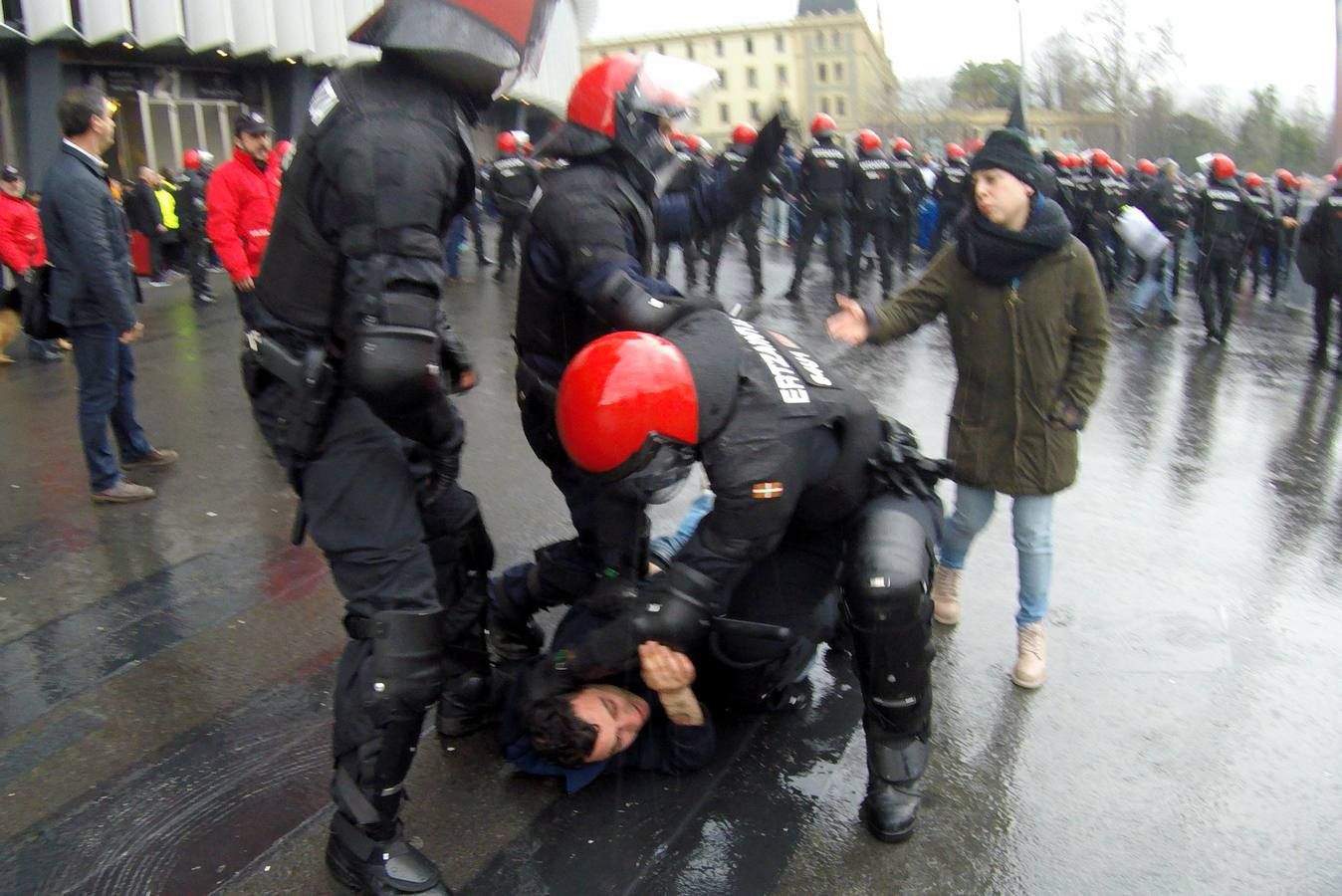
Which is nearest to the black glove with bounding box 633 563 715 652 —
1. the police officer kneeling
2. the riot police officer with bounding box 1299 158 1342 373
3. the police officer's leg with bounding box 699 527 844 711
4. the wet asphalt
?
the police officer kneeling

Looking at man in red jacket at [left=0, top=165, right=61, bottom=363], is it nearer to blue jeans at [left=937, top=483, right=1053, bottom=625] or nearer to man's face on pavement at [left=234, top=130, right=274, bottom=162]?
man's face on pavement at [left=234, top=130, right=274, bottom=162]

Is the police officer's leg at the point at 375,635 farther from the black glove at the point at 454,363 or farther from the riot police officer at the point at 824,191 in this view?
the riot police officer at the point at 824,191

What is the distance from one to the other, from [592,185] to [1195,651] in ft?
8.95

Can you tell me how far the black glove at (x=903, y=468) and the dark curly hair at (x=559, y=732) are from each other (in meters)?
1.03

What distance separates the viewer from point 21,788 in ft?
9.87

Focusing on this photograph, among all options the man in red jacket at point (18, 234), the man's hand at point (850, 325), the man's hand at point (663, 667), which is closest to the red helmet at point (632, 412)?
the man's hand at point (663, 667)

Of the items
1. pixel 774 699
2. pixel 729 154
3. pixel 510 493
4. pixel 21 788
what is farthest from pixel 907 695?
pixel 729 154

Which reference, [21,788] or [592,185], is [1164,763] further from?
[21,788]

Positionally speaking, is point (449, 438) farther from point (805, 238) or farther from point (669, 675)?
point (805, 238)

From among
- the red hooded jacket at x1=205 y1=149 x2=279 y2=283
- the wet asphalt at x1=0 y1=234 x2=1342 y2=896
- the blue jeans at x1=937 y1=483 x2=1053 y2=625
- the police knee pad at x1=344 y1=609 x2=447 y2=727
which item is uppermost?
the red hooded jacket at x1=205 y1=149 x2=279 y2=283

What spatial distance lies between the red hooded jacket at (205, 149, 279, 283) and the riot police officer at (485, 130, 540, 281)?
146 inches

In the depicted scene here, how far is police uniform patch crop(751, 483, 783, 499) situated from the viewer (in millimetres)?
2562

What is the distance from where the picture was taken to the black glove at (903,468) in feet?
9.86

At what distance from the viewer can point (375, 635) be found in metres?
2.52
